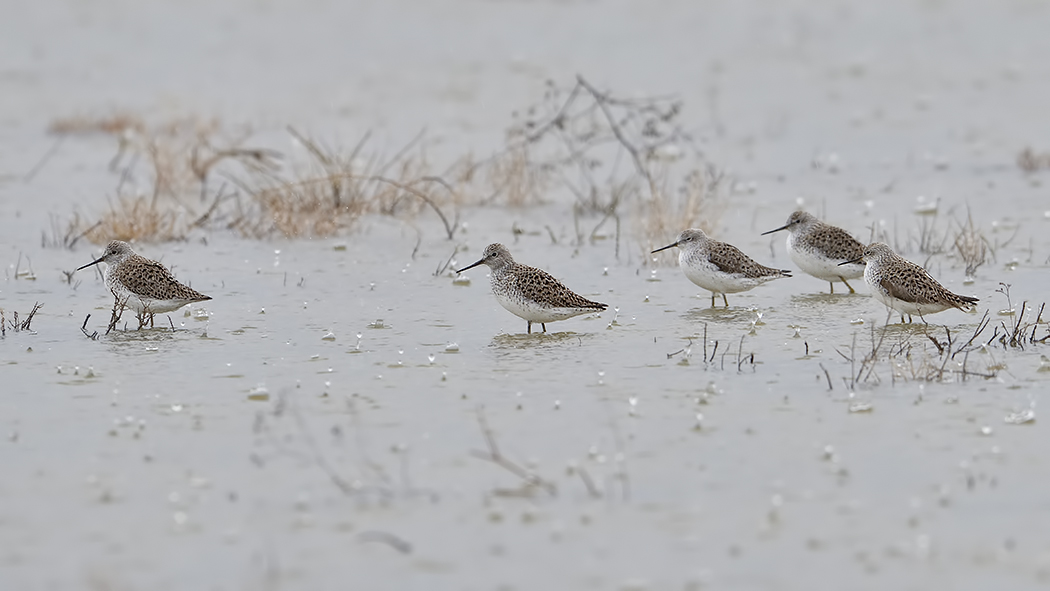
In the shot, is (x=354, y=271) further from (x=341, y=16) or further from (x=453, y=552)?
(x=341, y=16)

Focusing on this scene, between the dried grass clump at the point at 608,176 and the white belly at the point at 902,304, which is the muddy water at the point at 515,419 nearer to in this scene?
the white belly at the point at 902,304

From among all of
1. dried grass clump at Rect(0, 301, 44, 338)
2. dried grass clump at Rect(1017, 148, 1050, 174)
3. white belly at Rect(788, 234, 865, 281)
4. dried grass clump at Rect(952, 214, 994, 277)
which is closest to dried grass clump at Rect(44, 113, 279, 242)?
dried grass clump at Rect(0, 301, 44, 338)

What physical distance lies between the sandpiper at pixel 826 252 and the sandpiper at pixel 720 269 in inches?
22.0

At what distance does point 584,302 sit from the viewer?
12.1 meters

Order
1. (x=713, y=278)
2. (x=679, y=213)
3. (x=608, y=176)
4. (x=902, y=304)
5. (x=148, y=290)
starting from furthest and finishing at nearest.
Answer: (x=608, y=176) < (x=679, y=213) < (x=713, y=278) < (x=148, y=290) < (x=902, y=304)

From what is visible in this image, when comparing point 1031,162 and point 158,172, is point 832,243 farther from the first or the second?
point 158,172

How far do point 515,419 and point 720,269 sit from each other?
4330 mm

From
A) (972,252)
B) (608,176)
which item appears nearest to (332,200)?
(608,176)

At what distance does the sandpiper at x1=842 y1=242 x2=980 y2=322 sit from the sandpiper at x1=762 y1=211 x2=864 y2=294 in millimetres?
1118

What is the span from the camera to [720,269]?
13.0 m

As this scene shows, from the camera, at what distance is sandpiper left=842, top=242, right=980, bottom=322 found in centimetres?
1174

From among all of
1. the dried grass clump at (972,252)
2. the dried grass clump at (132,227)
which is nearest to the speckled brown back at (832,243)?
the dried grass clump at (972,252)

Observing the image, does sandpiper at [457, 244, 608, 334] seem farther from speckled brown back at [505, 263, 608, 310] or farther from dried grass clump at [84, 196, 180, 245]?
dried grass clump at [84, 196, 180, 245]

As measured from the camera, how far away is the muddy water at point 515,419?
22.6 ft
